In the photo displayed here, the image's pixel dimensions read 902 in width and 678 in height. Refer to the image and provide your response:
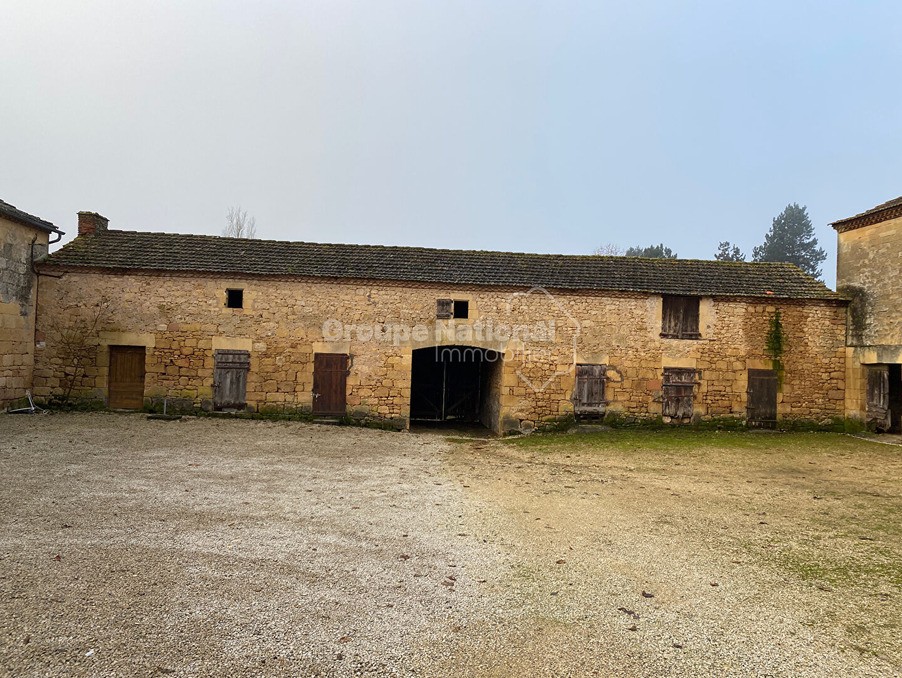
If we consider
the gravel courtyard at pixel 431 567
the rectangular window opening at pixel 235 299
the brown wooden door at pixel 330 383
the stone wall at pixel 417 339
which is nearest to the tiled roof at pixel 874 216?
the stone wall at pixel 417 339

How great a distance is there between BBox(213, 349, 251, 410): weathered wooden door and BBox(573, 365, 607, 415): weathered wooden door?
8.38 m

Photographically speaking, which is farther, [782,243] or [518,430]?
[782,243]

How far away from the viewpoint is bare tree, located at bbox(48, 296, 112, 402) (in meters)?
12.0

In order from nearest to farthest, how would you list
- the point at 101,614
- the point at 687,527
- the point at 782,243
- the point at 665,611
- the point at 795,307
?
the point at 101,614, the point at 665,611, the point at 687,527, the point at 795,307, the point at 782,243

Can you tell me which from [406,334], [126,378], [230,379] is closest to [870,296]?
[406,334]

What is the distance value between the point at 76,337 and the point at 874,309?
784 inches

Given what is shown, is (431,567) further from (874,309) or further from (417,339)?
(874,309)

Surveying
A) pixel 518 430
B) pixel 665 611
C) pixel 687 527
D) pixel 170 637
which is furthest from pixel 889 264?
pixel 170 637

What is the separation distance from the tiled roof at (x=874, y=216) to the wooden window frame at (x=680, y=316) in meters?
4.49

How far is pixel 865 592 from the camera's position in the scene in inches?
170

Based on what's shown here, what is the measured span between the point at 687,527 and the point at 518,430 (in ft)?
22.2

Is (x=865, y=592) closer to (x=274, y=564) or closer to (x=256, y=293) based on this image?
(x=274, y=564)

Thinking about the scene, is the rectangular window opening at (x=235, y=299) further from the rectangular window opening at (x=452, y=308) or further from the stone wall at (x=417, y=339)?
the rectangular window opening at (x=452, y=308)

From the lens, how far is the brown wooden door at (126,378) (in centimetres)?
1234
